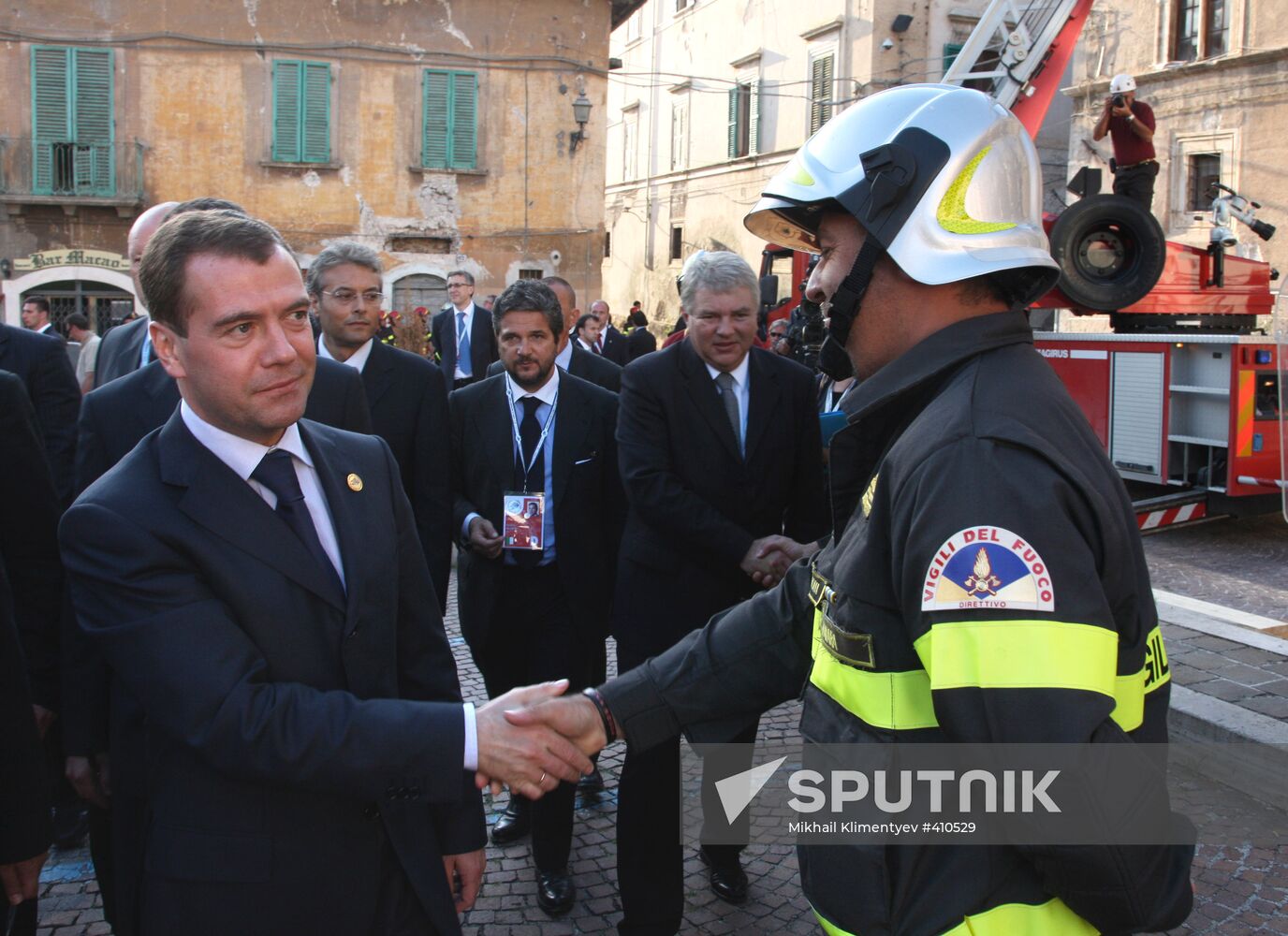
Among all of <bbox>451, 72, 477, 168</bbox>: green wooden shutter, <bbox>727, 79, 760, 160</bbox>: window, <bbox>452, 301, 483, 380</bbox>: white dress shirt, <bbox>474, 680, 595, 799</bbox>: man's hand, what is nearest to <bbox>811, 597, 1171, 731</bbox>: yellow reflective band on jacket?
<bbox>474, 680, 595, 799</bbox>: man's hand

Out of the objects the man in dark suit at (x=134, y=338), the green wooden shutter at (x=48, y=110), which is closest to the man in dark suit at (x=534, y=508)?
the man in dark suit at (x=134, y=338)

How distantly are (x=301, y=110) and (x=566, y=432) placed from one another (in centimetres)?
1847

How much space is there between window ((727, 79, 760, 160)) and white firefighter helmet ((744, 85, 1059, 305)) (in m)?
28.1

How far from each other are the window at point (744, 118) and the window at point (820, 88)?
85.6 inches

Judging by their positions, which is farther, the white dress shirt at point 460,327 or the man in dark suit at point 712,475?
the white dress shirt at point 460,327

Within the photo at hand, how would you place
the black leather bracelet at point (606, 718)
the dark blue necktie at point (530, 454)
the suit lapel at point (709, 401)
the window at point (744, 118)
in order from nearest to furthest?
the black leather bracelet at point (606, 718) < the suit lapel at point (709, 401) < the dark blue necktie at point (530, 454) < the window at point (744, 118)

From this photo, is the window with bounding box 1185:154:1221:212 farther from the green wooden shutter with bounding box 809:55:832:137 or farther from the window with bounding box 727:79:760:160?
the window with bounding box 727:79:760:160

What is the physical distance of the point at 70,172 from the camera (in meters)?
20.3

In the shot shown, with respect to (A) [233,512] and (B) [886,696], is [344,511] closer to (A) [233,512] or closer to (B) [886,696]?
(A) [233,512]

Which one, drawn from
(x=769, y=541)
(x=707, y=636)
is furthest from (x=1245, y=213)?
(x=707, y=636)

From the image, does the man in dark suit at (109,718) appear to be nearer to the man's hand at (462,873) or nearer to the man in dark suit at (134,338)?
the man's hand at (462,873)

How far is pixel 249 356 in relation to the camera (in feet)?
6.70

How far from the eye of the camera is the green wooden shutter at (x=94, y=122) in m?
20.0

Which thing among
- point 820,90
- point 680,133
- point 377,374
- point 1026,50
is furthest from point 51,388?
point 680,133
